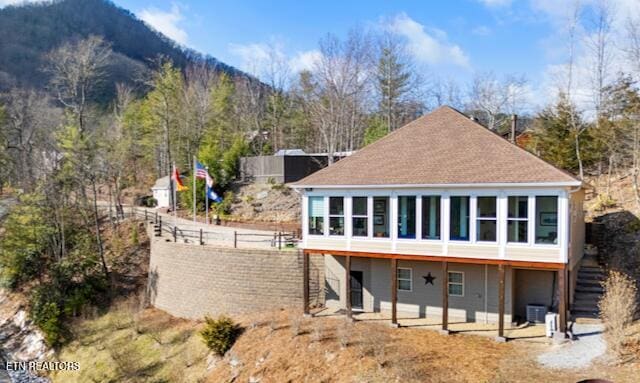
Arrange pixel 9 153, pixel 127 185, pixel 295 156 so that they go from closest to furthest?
pixel 295 156, pixel 9 153, pixel 127 185

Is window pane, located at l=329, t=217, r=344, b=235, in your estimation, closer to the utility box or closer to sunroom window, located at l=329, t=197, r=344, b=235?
sunroom window, located at l=329, t=197, r=344, b=235

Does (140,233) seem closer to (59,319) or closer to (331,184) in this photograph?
(59,319)

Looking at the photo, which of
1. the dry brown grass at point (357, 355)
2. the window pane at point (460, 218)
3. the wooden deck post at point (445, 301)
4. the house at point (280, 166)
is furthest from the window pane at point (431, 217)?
the house at point (280, 166)

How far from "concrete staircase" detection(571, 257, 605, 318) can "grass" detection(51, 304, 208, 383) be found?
1355 centimetres

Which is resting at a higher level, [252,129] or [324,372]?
[252,129]

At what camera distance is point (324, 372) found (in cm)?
1362

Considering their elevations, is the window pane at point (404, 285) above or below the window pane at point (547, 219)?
below

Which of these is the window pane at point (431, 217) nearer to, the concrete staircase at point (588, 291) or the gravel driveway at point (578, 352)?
the gravel driveway at point (578, 352)

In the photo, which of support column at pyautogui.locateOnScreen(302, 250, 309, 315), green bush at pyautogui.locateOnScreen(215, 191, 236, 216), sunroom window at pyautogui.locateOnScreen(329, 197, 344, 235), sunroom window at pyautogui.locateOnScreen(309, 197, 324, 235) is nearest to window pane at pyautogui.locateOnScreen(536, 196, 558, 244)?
sunroom window at pyautogui.locateOnScreen(329, 197, 344, 235)

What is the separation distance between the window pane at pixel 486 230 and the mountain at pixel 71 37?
194 feet

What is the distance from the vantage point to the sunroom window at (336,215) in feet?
57.8

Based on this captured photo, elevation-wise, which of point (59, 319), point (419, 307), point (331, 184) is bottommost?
point (59, 319)

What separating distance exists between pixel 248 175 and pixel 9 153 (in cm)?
2384

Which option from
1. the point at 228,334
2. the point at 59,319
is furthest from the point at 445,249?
the point at 59,319
